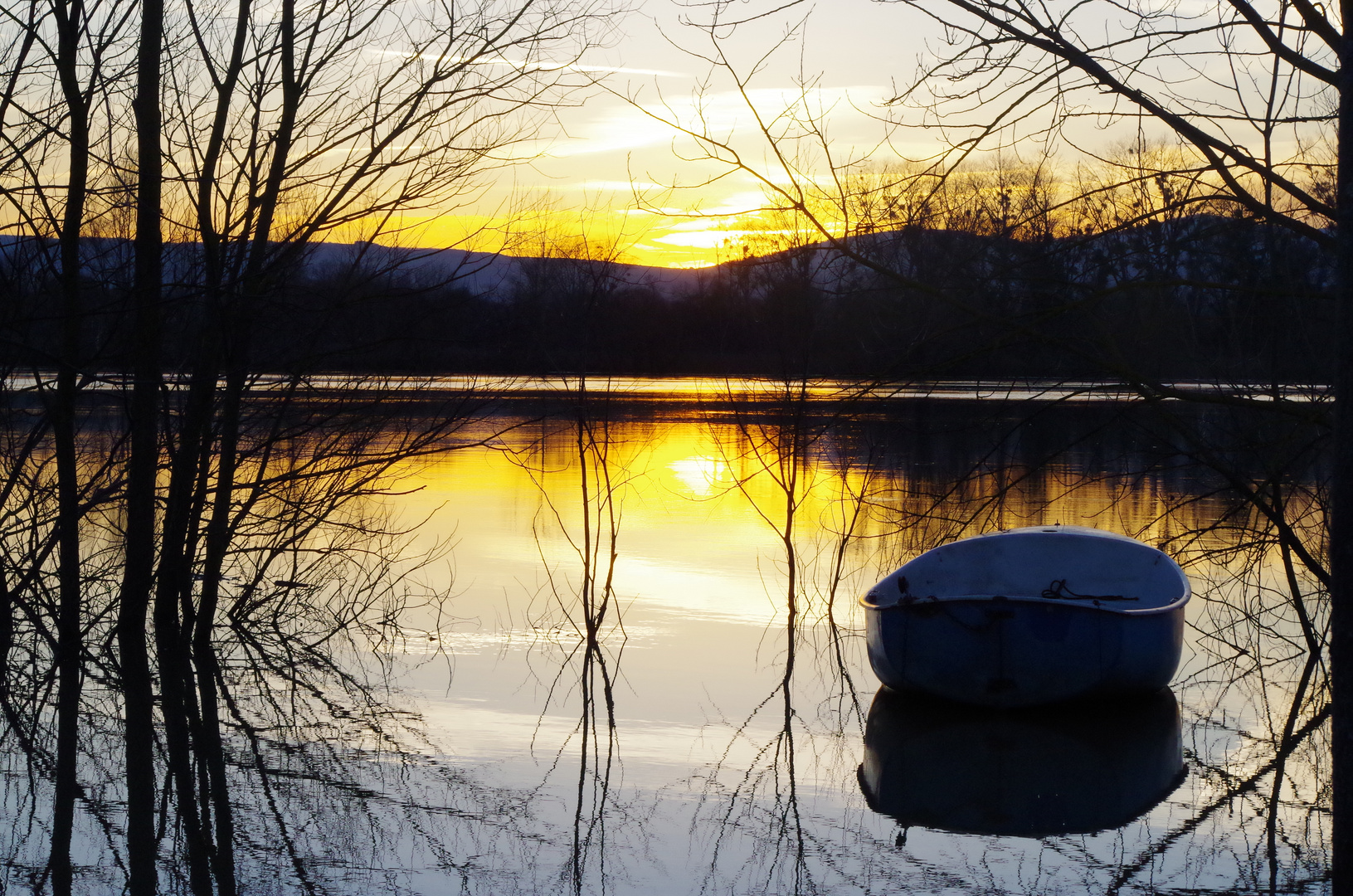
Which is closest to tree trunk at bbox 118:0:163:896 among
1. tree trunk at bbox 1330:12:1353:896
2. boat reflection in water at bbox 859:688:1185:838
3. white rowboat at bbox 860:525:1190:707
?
boat reflection in water at bbox 859:688:1185:838

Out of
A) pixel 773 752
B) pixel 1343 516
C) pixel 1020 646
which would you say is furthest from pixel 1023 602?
pixel 1343 516

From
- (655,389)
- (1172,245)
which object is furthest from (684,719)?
(655,389)

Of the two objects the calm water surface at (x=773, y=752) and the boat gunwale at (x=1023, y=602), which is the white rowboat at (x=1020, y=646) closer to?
the boat gunwale at (x=1023, y=602)

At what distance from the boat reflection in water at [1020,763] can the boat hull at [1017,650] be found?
0.18m

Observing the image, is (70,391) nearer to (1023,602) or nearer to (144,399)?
(144,399)

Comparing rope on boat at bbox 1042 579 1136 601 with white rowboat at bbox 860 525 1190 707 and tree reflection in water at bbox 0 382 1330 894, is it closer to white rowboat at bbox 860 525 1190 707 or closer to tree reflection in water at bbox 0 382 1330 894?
white rowboat at bbox 860 525 1190 707

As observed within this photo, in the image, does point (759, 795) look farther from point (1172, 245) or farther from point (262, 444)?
point (262, 444)

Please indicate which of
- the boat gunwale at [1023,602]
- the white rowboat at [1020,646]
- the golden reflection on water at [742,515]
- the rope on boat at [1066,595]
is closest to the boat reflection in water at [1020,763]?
the white rowboat at [1020,646]

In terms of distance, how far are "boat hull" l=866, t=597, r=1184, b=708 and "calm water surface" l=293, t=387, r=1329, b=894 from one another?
7.9 inches

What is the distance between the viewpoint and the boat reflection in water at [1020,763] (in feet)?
20.2

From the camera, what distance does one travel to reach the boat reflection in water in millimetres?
6152

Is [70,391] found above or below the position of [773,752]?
above

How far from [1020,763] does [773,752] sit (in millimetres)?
1283

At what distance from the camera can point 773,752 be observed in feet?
23.2
